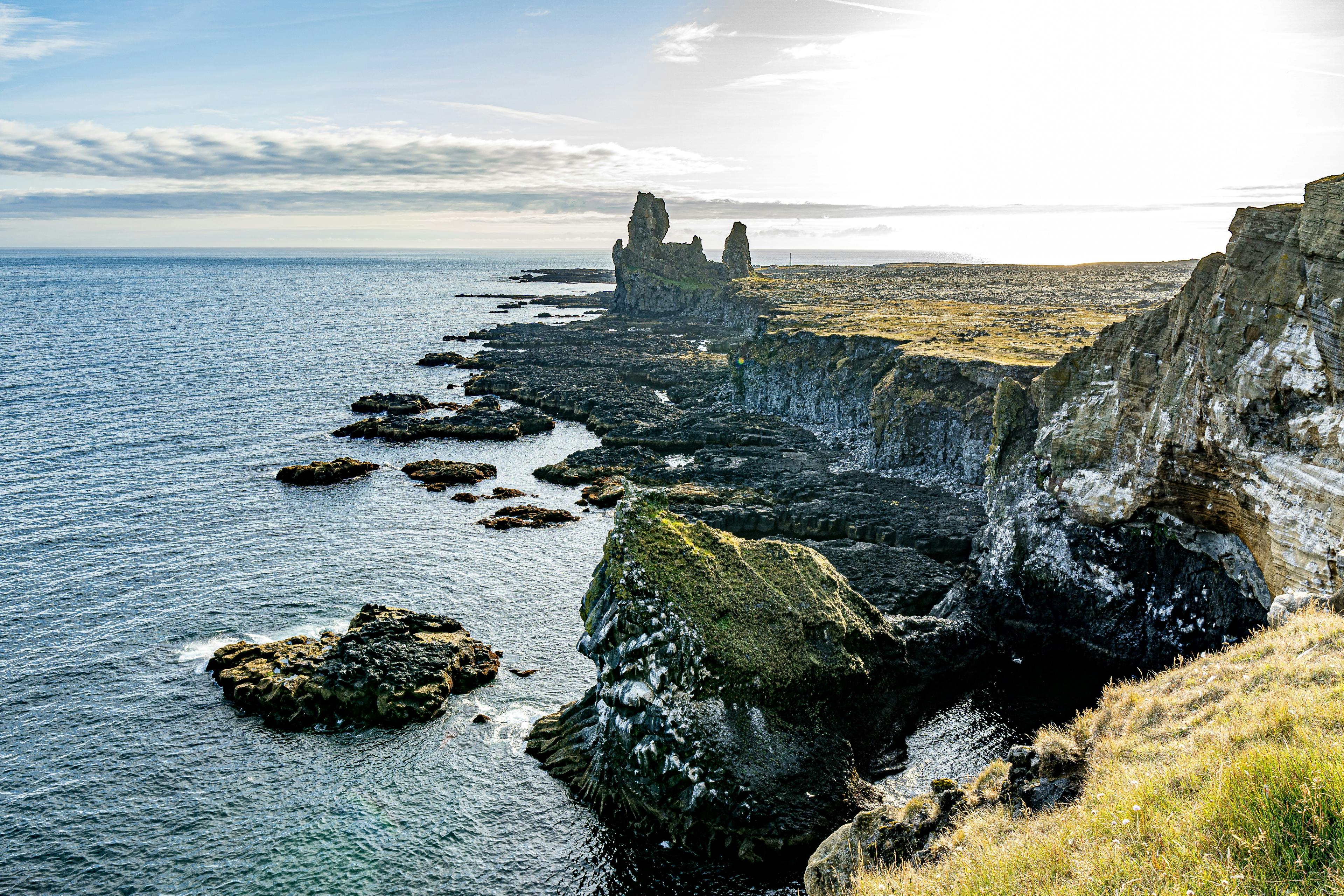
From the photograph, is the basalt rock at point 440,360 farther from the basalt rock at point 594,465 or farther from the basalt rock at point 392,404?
the basalt rock at point 594,465

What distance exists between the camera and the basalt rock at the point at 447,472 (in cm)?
6147

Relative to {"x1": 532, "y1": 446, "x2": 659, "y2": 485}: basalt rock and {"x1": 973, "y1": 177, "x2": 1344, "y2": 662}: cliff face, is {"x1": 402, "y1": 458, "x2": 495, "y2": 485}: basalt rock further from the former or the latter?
{"x1": 973, "y1": 177, "x2": 1344, "y2": 662}: cliff face

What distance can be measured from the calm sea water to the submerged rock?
1420mm

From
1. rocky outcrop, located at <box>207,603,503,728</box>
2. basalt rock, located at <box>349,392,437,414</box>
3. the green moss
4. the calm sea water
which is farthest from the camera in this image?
basalt rock, located at <box>349,392,437,414</box>

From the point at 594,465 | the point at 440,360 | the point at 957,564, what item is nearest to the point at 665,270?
the point at 440,360

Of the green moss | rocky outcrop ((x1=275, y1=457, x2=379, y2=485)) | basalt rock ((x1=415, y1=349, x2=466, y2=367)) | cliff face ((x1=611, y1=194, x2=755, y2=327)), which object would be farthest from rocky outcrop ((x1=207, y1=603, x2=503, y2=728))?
cliff face ((x1=611, y1=194, x2=755, y2=327))

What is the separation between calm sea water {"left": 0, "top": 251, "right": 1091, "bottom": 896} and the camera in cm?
2275

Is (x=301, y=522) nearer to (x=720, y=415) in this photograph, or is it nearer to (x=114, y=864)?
(x=114, y=864)

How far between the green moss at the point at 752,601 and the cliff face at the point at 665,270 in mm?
139208

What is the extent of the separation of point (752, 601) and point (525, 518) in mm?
28181

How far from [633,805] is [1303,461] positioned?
78.3 ft

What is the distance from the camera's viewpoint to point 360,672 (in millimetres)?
31141

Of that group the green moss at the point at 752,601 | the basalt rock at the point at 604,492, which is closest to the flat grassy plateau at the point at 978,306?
the green moss at the point at 752,601

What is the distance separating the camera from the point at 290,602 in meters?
39.9
